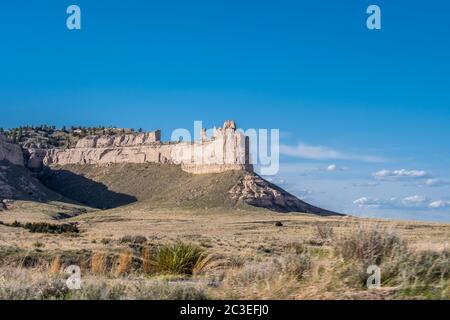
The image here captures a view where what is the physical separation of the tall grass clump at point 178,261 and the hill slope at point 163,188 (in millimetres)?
86039

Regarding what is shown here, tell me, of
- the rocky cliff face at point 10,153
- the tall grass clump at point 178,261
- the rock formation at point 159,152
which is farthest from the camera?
the rock formation at point 159,152

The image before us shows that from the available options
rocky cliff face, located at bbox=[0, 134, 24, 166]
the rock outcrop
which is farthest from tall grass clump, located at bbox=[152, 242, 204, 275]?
rocky cliff face, located at bbox=[0, 134, 24, 166]

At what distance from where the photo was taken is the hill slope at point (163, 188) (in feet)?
340

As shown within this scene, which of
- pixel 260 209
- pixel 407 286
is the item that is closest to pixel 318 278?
pixel 407 286

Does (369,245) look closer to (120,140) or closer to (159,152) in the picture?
(159,152)

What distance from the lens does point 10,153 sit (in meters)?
117

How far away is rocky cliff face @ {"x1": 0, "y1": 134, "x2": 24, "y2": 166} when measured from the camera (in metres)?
115

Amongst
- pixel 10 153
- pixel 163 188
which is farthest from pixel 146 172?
pixel 10 153

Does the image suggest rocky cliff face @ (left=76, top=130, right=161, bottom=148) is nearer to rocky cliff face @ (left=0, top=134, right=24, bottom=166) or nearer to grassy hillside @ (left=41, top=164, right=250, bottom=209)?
grassy hillside @ (left=41, top=164, right=250, bottom=209)

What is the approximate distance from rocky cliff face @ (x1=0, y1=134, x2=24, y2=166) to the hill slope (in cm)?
1034

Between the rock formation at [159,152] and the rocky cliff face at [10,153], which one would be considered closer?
the rocky cliff face at [10,153]

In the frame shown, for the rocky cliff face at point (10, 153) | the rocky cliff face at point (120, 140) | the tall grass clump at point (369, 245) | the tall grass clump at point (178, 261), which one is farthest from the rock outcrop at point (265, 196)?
the tall grass clump at point (369, 245)

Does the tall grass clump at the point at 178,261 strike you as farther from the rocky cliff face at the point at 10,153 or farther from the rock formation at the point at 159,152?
the rocky cliff face at the point at 10,153
